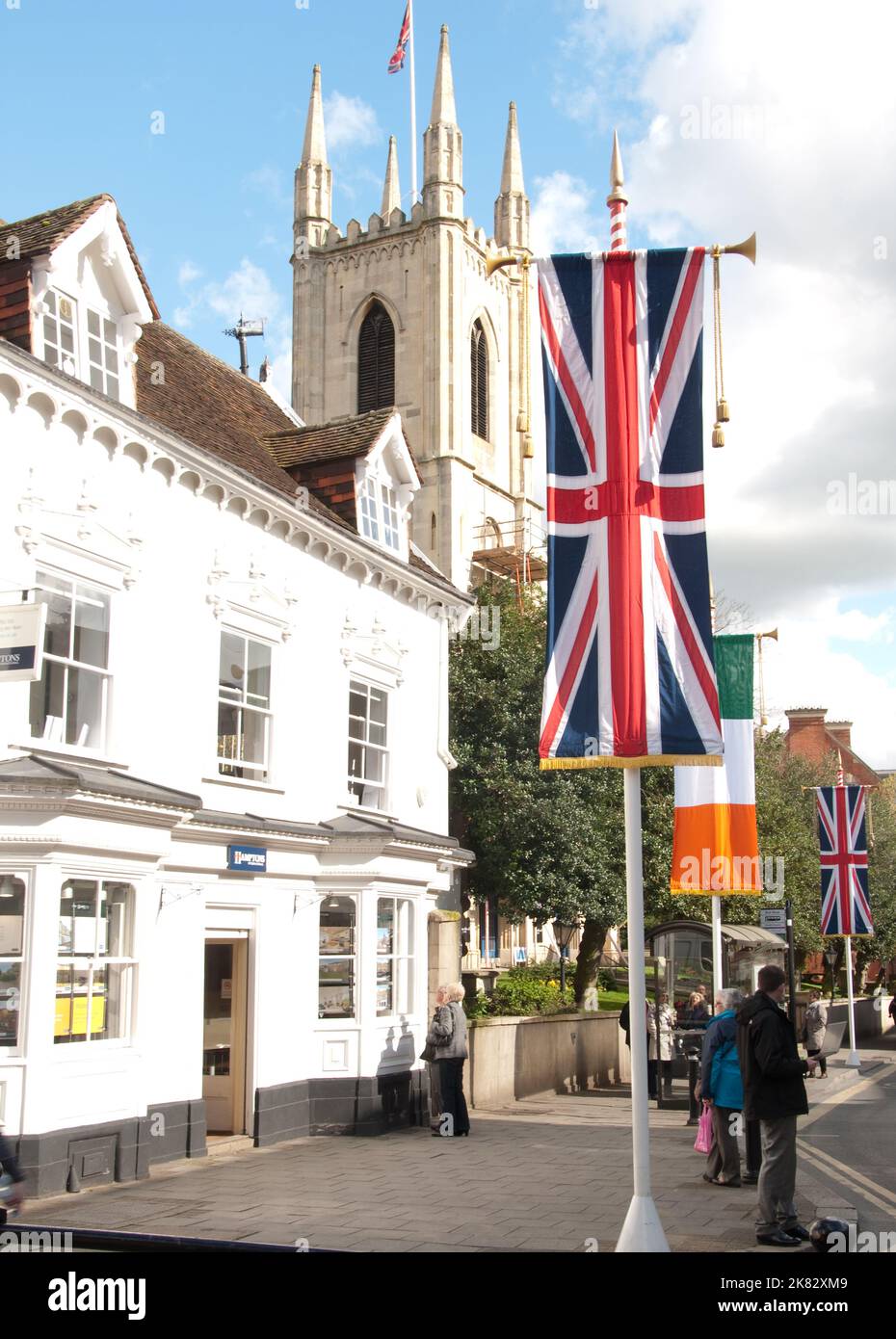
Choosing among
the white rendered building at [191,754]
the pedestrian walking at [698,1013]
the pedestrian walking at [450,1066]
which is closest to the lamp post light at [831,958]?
the pedestrian walking at [698,1013]

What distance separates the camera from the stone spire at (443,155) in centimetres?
6247

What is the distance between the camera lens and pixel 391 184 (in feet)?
235

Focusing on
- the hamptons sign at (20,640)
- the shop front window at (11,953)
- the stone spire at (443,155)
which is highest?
the stone spire at (443,155)

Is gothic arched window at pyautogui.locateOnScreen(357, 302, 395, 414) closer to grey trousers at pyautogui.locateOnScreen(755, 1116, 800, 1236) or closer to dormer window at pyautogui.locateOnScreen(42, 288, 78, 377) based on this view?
dormer window at pyautogui.locateOnScreen(42, 288, 78, 377)

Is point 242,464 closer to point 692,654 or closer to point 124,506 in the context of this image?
point 124,506

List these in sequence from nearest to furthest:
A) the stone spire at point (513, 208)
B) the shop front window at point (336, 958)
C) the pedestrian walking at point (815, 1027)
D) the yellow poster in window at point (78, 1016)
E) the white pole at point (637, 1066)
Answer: the white pole at point (637, 1066) < the yellow poster in window at point (78, 1016) < the shop front window at point (336, 958) < the pedestrian walking at point (815, 1027) < the stone spire at point (513, 208)

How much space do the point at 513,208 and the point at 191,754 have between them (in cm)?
5963

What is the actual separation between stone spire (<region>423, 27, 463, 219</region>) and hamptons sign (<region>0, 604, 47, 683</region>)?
55.2 m

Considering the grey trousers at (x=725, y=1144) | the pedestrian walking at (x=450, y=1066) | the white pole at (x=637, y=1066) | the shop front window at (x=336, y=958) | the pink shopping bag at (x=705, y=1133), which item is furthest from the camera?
the shop front window at (x=336, y=958)

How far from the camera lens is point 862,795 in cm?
2862

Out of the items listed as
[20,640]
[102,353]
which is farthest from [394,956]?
[102,353]

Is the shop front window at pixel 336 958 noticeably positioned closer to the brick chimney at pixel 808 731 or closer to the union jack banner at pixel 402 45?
the union jack banner at pixel 402 45
